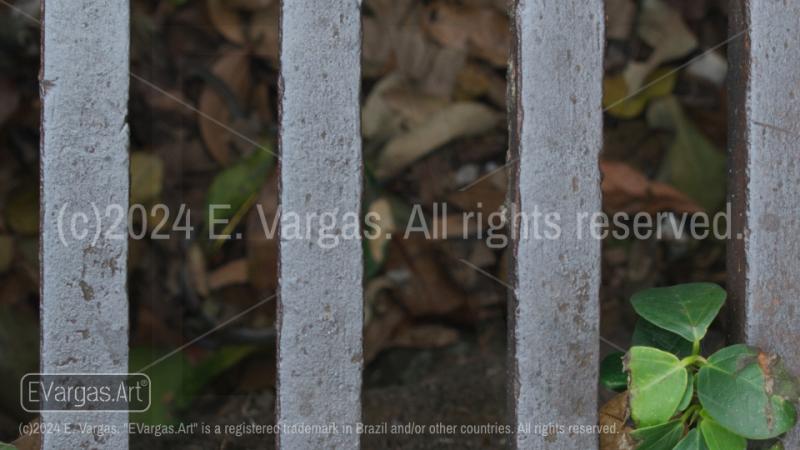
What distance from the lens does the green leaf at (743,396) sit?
84cm

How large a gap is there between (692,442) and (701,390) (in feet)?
0.16

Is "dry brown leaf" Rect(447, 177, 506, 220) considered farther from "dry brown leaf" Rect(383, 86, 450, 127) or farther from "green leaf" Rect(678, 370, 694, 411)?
"green leaf" Rect(678, 370, 694, 411)

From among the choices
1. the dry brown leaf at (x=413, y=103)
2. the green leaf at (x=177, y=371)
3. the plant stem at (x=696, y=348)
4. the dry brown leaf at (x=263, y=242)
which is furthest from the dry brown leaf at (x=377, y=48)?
the plant stem at (x=696, y=348)

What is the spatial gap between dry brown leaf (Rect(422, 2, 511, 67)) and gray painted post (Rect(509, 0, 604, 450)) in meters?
0.81

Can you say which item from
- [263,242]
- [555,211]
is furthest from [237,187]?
[555,211]

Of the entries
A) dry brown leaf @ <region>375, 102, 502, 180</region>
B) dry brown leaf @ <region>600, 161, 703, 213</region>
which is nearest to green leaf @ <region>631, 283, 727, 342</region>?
dry brown leaf @ <region>600, 161, 703, 213</region>

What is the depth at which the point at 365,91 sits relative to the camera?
169 cm

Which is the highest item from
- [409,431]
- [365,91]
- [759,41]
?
[365,91]

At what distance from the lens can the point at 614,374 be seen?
36.9 inches

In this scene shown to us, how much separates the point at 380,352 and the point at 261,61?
0.57 meters

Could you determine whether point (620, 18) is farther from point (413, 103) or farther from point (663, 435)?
point (663, 435)

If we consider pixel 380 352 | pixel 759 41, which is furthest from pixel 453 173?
pixel 759 41

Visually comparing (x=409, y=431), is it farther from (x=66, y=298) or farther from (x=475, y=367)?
(x=66, y=298)

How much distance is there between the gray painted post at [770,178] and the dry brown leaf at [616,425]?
14 cm
